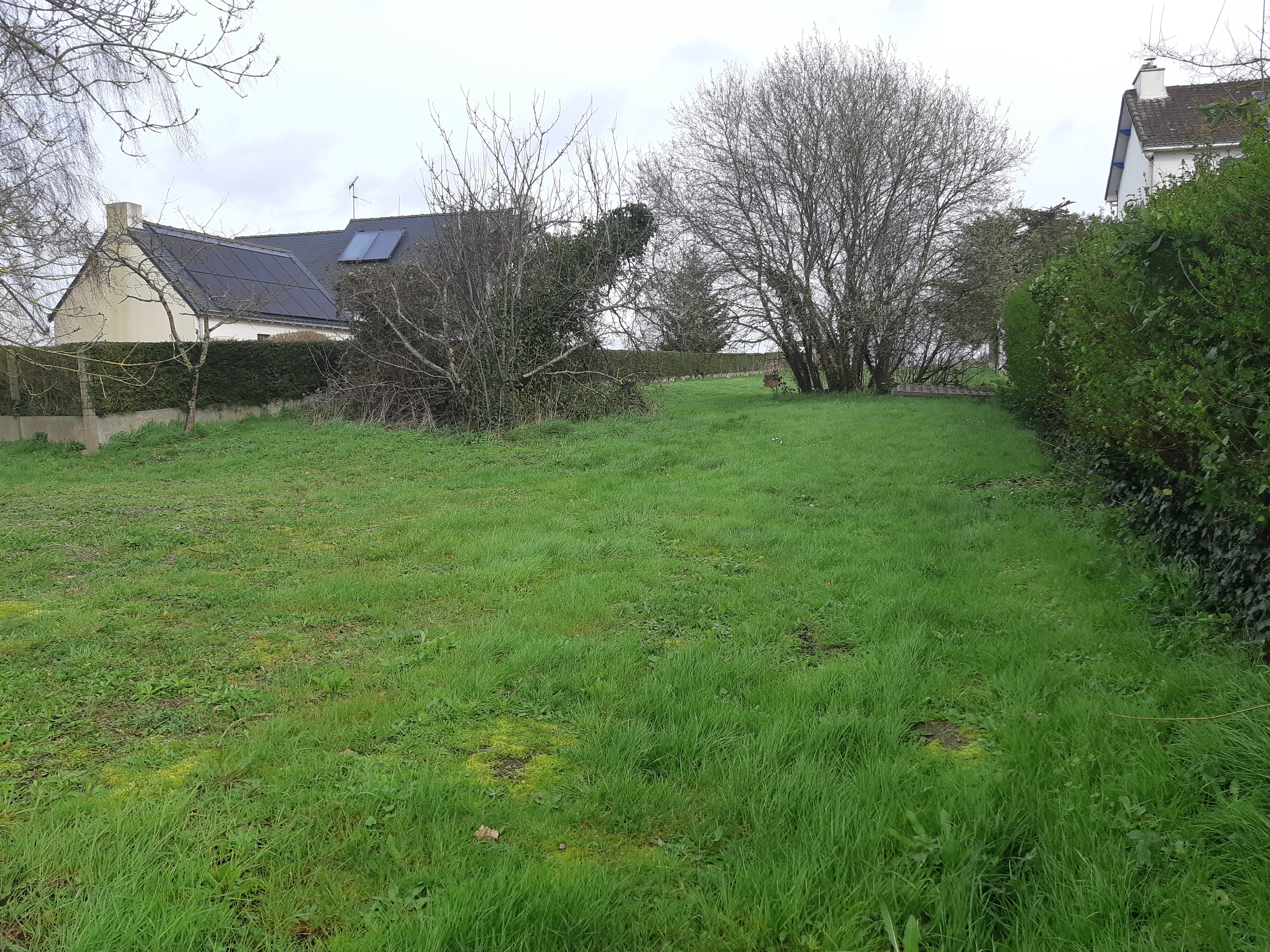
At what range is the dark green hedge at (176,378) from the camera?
14.5 meters

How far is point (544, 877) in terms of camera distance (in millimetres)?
2508

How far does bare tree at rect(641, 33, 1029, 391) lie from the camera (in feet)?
69.8

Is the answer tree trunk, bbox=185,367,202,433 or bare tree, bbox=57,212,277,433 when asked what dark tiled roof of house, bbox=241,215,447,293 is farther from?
tree trunk, bbox=185,367,202,433

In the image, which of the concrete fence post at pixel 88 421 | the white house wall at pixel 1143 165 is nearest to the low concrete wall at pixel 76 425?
the concrete fence post at pixel 88 421

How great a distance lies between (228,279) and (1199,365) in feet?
84.8

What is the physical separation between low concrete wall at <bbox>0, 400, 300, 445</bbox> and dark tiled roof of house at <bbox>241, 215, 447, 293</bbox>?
14.0 metres

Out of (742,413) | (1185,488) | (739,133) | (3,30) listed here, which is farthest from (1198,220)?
(739,133)

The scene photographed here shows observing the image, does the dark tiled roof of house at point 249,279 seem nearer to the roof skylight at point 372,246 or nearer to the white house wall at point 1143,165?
the roof skylight at point 372,246

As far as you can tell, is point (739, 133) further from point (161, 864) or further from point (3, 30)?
point (161, 864)

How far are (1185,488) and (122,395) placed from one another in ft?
53.8

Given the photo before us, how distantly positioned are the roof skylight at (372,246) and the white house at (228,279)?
4cm

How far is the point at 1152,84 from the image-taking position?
2400cm

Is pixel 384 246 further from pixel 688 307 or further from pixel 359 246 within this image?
pixel 688 307

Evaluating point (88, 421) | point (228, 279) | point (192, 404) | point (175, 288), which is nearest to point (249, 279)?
point (228, 279)
